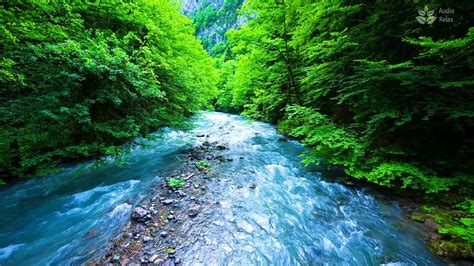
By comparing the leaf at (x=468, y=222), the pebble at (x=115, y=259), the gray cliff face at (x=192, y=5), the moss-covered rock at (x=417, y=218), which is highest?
the gray cliff face at (x=192, y=5)

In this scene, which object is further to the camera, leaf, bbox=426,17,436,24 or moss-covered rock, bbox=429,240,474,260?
leaf, bbox=426,17,436,24

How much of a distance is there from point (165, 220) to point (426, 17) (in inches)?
293

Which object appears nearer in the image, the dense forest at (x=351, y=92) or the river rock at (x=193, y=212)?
the dense forest at (x=351, y=92)

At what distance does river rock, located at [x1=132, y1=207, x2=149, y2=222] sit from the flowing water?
23 centimetres

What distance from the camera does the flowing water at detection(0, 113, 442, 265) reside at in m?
3.41

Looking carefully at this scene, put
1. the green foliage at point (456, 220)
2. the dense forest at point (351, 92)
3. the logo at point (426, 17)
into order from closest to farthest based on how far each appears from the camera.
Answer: the green foliage at point (456, 220)
the dense forest at point (351, 92)
the logo at point (426, 17)

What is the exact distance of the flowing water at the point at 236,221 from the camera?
3.41 meters

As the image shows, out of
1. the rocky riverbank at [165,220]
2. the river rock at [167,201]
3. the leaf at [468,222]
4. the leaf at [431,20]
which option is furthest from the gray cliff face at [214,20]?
the leaf at [468,222]

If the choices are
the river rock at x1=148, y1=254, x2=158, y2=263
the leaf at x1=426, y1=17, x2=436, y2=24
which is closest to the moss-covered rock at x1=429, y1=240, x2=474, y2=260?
the leaf at x1=426, y1=17, x2=436, y2=24

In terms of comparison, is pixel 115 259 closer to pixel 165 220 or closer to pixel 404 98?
pixel 165 220

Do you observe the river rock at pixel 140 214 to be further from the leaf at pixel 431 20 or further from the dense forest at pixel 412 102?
the leaf at pixel 431 20

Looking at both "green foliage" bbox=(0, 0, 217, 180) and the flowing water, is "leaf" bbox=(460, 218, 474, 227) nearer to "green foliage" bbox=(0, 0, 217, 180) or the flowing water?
the flowing water

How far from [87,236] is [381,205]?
658 cm

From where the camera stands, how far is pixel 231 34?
9.38 m
